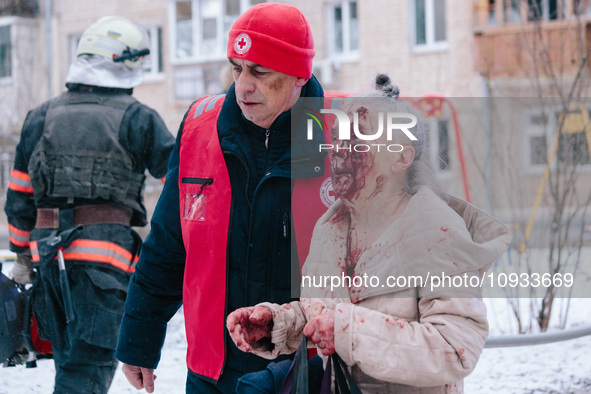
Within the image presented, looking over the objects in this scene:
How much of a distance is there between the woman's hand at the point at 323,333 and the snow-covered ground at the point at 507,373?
2523 millimetres

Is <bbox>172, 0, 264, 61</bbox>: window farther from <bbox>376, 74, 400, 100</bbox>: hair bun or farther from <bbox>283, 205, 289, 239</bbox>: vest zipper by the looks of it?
<bbox>376, 74, 400, 100</bbox>: hair bun

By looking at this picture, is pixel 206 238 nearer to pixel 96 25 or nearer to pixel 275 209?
pixel 275 209

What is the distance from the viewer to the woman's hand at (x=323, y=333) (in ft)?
5.02

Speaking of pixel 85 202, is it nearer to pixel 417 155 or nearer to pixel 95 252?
pixel 95 252

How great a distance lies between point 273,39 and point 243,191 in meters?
0.45

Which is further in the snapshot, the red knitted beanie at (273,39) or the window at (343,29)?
the window at (343,29)

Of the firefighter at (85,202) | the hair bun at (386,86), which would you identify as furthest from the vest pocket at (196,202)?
the firefighter at (85,202)

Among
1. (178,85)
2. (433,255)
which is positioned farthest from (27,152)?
(178,85)

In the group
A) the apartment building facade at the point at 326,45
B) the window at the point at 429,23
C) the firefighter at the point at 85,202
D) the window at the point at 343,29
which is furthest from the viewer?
the window at the point at 343,29

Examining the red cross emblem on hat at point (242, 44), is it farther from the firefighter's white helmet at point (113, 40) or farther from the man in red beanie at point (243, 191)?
the firefighter's white helmet at point (113, 40)

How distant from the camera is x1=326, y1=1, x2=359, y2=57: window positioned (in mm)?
17266

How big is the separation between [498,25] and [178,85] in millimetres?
7835

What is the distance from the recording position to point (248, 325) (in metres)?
1.68

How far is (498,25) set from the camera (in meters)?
14.7
